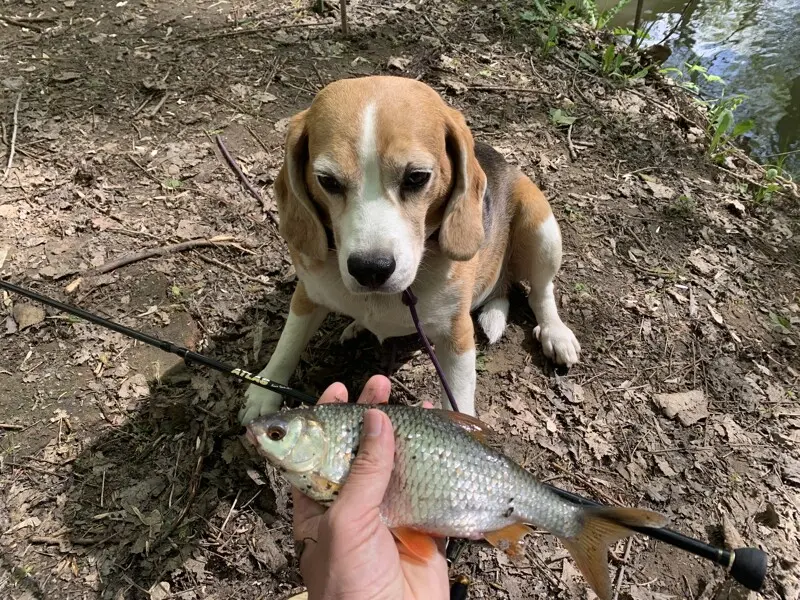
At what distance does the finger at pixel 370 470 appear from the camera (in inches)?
66.7

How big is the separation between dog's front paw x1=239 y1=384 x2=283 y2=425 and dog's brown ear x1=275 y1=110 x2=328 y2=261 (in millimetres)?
898

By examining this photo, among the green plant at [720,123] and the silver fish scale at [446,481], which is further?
the green plant at [720,123]

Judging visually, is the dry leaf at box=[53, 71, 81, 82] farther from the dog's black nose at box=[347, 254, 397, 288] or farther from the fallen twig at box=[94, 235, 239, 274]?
the dog's black nose at box=[347, 254, 397, 288]

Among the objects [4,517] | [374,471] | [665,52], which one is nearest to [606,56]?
[665,52]

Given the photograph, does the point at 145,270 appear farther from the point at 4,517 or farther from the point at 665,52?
the point at 665,52

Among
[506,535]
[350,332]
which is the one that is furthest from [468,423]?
[350,332]

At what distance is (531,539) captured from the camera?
2857 mm

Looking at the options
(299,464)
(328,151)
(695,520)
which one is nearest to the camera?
(299,464)

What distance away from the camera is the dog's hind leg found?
138 inches

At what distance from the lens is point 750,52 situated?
281 inches

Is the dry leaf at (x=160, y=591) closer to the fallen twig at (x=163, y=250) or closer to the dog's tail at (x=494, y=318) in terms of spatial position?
the fallen twig at (x=163, y=250)

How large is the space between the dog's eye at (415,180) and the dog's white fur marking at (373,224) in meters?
0.08

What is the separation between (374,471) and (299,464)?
23cm

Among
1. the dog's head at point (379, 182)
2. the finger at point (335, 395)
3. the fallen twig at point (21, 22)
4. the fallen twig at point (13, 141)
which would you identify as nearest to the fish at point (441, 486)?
the finger at point (335, 395)
